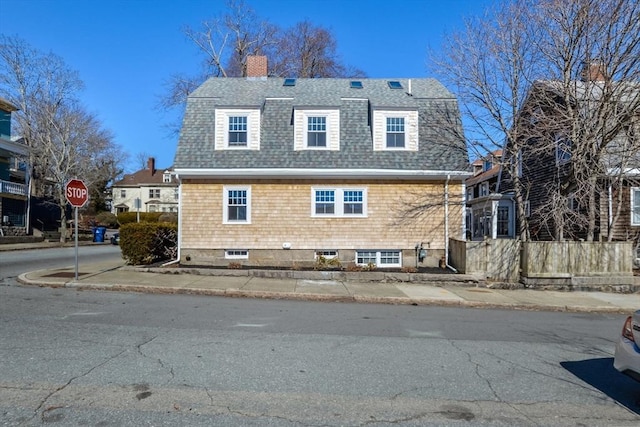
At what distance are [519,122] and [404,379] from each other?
42.1 feet

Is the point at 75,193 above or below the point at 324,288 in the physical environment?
above

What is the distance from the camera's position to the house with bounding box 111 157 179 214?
63.2m

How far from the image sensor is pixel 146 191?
64.2 metres

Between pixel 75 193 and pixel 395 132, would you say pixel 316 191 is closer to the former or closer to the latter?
pixel 395 132

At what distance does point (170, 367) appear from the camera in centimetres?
523

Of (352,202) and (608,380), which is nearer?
(608,380)

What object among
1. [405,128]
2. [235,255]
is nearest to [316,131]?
[405,128]

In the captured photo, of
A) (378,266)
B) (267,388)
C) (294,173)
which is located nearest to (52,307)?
(267,388)

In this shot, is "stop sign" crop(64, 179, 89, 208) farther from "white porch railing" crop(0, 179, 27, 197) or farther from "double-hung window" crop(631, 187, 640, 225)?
"white porch railing" crop(0, 179, 27, 197)

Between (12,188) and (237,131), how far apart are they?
25.9 meters

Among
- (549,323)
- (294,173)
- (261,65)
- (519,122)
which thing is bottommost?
(549,323)

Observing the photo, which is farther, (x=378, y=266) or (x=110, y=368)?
(x=378, y=266)

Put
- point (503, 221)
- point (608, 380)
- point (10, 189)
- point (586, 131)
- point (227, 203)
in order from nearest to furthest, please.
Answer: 1. point (608, 380)
2. point (586, 131)
3. point (227, 203)
4. point (503, 221)
5. point (10, 189)

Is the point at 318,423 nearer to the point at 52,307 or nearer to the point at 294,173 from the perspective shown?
the point at 52,307
